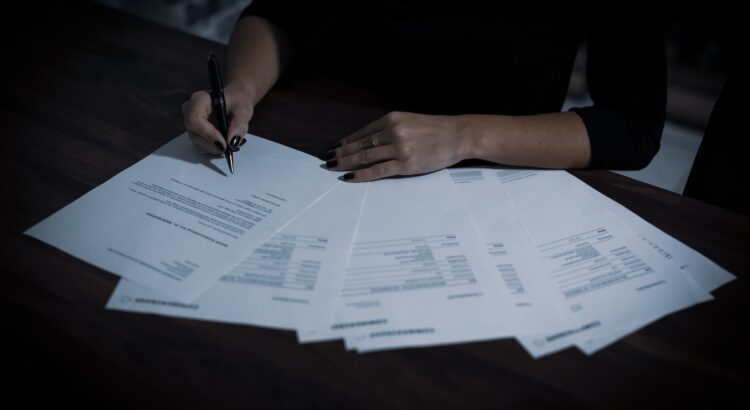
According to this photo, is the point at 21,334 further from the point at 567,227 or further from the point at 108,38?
the point at 108,38

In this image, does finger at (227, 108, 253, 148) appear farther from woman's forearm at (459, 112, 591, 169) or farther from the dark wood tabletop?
woman's forearm at (459, 112, 591, 169)

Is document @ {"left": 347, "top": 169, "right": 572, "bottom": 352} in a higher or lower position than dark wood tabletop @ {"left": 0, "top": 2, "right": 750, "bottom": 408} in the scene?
A: higher

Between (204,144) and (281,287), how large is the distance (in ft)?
1.12

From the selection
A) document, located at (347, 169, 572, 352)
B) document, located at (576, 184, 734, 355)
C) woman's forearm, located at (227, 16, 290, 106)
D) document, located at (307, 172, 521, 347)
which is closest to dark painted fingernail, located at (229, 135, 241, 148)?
woman's forearm, located at (227, 16, 290, 106)

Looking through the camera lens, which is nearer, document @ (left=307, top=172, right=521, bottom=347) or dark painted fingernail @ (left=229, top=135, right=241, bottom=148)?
document @ (left=307, top=172, right=521, bottom=347)

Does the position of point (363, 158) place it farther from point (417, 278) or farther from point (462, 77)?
point (462, 77)

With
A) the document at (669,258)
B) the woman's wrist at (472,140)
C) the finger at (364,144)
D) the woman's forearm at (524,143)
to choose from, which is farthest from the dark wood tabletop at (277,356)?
the finger at (364,144)

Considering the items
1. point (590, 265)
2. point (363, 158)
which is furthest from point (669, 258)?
point (363, 158)

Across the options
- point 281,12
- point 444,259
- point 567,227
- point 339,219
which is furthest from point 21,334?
point 281,12

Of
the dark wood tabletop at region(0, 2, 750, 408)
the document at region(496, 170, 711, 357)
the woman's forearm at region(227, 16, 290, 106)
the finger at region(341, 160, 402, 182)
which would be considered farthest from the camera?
the woman's forearm at region(227, 16, 290, 106)

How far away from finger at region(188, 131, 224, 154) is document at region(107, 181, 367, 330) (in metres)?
0.22

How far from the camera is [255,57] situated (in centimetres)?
108

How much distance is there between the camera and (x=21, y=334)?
57 centimetres

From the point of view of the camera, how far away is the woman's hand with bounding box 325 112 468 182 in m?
0.84
